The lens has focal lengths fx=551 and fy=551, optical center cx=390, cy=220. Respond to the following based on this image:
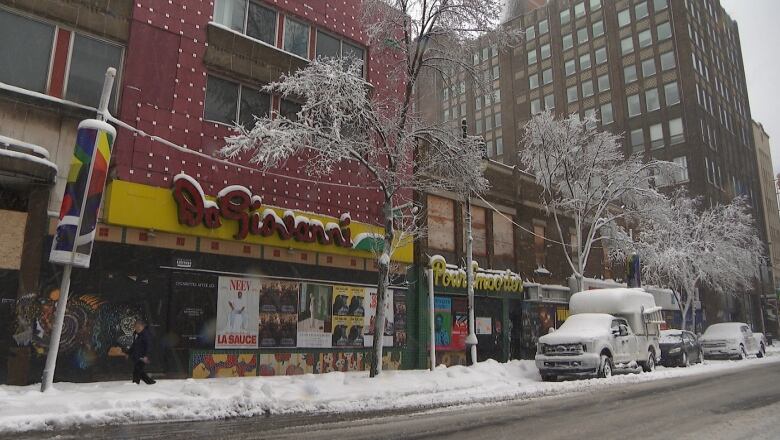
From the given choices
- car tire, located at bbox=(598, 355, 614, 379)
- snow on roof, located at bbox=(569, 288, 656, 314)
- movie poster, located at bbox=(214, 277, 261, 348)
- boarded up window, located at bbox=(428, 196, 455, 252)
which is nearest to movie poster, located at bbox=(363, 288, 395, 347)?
boarded up window, located at bbox=(428, 196, 455, 252)

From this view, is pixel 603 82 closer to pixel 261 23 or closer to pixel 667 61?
pixel 667 61

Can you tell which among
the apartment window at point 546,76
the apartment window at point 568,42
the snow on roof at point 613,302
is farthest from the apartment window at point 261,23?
the apartment window at point 568,42

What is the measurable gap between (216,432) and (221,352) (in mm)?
6538

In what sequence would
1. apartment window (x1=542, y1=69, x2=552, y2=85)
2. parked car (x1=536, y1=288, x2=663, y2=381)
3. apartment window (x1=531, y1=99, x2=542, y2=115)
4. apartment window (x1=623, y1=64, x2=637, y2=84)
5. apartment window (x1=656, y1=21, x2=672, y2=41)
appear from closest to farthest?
parked car (x1=536, y1=288, x2=663, y2=381), apartment window (x1=656, y1=21, x2=672, y2=41), apartment window (x1=623, y1=64, x2=637, y2=84), apartment window (x1=542, y1=69, x2=552, y2=85), apartment window (x1=531, y1=99, x2=542, y2=115)

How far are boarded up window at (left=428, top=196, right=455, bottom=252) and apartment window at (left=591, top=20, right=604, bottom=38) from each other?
4197cm

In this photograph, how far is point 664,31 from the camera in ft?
165

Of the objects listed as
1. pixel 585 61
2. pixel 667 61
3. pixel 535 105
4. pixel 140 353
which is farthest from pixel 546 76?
pixel 140 353

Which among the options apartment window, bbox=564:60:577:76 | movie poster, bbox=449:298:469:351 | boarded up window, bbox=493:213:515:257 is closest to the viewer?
movie poster, bbox=449:298:469:351

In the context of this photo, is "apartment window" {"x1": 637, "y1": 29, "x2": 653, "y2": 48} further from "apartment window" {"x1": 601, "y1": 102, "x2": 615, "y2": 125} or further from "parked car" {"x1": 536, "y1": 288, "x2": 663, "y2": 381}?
"parked car" {"x1": 536, "y1": 288, "x2": 663, "y2": 381}

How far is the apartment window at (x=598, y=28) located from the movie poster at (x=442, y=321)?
4472 centimetres

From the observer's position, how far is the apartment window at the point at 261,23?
1658cm

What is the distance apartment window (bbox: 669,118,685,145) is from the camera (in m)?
48.3

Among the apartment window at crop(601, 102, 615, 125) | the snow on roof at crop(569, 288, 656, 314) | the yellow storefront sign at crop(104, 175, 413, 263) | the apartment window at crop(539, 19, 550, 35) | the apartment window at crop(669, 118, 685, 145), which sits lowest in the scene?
the snow on roof at crop(569, 288, 656, 314)

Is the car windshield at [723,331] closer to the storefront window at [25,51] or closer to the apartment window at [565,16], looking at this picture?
the storefront window at [25,51]
